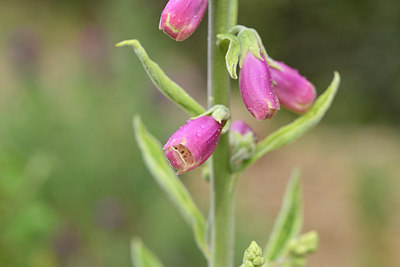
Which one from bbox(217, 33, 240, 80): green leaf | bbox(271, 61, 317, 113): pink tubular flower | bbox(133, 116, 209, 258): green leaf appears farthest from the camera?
bbox(133, 116, 209, 258): green leaf

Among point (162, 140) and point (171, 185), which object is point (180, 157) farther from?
point (162, 140)

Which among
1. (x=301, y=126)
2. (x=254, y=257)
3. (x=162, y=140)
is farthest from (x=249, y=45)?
(x=162, y=140)

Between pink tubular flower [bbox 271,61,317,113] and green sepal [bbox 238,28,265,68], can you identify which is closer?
green sepal [bbox 238,28,265,68]

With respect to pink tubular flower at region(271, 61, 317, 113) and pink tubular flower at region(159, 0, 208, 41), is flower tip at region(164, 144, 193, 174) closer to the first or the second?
pink tubular flower at region(159, 0, 208, 41)

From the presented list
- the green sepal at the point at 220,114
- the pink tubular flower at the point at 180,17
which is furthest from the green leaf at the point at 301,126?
the pink tubular flower at the point at 180,17

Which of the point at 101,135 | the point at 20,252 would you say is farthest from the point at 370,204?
the point at 20,252

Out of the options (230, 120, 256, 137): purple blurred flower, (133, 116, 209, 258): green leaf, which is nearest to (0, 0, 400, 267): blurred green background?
(133, 116, 209, 258): green leaf

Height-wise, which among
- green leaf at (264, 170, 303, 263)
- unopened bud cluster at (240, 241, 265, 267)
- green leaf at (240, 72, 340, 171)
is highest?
green leaf at (240, 72, 340, 171)

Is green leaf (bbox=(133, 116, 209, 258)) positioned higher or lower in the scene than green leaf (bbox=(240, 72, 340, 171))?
lower

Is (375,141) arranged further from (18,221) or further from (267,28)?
(18,221)
